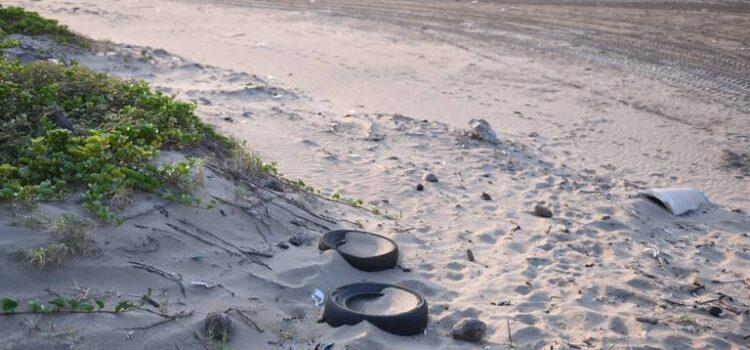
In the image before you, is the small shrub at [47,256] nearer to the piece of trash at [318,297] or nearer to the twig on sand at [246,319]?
the twig on sand at [246,319]

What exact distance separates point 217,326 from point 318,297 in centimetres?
79

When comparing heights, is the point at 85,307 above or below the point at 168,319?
above

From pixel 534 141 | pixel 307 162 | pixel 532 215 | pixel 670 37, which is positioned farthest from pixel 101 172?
pixel 670 37

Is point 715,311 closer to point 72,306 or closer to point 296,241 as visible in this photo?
point 296,241

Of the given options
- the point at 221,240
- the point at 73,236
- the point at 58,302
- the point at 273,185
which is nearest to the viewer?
the point at 58,302

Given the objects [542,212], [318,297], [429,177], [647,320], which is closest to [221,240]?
[318,297]

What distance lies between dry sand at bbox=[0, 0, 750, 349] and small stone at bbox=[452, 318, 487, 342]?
74mm

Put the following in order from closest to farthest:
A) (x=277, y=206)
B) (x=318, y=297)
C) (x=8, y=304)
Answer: (x=8, y=304) → (x=318, y=297) → (x=277, y=206)

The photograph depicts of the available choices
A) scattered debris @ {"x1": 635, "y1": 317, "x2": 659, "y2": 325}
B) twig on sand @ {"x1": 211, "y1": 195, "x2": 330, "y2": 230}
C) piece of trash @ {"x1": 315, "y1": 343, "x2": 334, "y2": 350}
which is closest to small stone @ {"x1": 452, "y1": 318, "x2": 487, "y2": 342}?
piece of trash @ {"x1": 315, "y1": 343, "x2": 334, "y2": 350}

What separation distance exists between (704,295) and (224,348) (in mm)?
3166

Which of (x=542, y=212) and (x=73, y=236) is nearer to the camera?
(x=73, y=236)

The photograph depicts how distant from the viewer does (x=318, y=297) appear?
4.40 metres

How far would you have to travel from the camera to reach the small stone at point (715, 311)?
472 cm

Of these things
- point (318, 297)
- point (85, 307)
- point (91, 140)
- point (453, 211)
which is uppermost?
point (91, 140)
